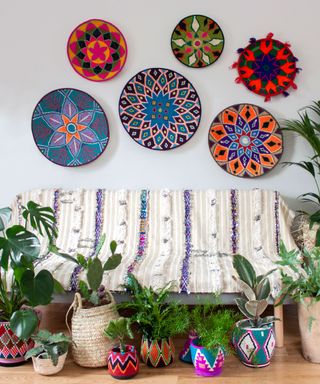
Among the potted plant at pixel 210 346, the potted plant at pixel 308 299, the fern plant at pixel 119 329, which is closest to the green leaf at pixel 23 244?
the fern plant at pixel 119 329

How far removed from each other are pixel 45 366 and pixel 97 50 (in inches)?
87.5

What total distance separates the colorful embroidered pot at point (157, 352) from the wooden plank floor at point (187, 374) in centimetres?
3

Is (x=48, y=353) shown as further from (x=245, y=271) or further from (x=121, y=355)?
(x=245, y=271)

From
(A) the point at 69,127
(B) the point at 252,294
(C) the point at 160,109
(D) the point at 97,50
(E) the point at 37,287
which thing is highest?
(D) the point at 97,50

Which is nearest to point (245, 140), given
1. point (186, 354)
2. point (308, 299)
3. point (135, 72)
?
point (135, 72)

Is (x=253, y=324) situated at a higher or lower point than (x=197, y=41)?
lower

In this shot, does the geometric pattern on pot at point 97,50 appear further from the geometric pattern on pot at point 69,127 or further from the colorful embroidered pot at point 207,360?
the colorful embroidered pot at point 207,360

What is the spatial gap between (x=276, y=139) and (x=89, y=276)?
175 centimetres

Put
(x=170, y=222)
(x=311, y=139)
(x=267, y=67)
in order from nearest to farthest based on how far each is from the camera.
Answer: (x=311, y=139)
(x=170, y=222)
(x=267, y=67)

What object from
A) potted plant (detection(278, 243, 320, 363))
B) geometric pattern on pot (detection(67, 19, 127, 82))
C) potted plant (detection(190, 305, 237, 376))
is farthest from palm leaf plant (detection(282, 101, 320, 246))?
geometric pattern on pot (detection(67, 19, 127, 82))

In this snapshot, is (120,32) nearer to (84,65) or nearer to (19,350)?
(84,65)

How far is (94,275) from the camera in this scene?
250 centimetres

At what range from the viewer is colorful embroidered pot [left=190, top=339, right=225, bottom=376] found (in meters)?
2.31

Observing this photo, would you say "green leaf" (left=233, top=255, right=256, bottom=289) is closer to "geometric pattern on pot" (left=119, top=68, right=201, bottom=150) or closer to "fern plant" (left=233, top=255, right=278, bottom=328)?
"fern plant" (left=233, top=255, right=278, bottom=328)
